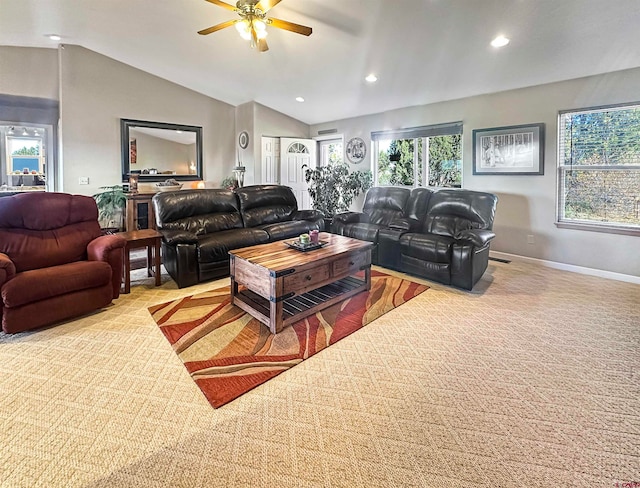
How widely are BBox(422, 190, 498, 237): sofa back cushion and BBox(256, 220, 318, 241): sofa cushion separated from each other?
164 centimetres

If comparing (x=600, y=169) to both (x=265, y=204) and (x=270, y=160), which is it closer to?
(x=265, y=204)

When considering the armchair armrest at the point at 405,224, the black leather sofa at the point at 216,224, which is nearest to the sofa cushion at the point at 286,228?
the black leather sofa at the point at 216,224

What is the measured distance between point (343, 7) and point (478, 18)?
1353mm

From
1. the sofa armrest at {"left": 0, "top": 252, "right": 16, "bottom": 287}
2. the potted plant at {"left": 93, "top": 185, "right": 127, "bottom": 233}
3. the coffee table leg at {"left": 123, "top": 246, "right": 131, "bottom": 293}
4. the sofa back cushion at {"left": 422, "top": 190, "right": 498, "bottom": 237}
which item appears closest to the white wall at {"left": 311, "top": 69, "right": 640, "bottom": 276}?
the sofa back cushion at {"left": 422, "top": 190, "right": 498, "bottom": 237}

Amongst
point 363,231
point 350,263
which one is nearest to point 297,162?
point 363,231

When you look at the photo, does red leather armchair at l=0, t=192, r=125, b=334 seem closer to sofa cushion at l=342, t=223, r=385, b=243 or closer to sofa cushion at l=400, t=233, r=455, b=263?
sofa cushion at l=342, t=223, r=385, b=243

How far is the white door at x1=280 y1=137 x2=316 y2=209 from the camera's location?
298 inches

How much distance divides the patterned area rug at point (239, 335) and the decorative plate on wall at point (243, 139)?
4.47 metres

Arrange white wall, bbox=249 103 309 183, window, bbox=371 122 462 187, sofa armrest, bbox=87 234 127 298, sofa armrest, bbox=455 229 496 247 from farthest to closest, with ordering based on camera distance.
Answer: white wall, bbox=249 103 309 183 < window, bbox=371 122 462 187 < sofa armrest, bbox=455 229 496 247 < sofa armrest, bbox=87 234 127 298

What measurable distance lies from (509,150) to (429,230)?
1.76m

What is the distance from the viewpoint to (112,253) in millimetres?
3203

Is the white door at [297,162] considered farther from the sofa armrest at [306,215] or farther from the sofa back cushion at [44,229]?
the sofa back cushion at [44,229]

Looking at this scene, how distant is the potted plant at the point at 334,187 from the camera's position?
6.47 m

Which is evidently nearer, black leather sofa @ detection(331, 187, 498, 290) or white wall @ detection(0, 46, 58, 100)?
black leather sofa @ detection(331, 187, 498, 290)
